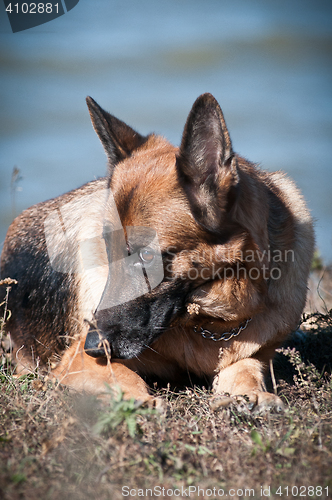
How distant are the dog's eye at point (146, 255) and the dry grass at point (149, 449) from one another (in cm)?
94

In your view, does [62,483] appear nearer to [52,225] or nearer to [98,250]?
[98,250]

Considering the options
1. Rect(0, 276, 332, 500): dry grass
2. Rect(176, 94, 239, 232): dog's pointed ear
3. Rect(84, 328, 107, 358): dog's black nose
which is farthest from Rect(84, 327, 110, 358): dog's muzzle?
Rect(176, 94, 239, 232): dog's pointed ear

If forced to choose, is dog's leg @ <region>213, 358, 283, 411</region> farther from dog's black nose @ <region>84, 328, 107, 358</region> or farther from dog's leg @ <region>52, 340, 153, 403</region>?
dog's black nose @ <region>84, 328, 107, 358</region>

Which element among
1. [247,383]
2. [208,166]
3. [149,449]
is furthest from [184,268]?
[149,449]

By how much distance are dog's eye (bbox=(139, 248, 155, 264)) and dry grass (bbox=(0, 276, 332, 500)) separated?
3.08 feet

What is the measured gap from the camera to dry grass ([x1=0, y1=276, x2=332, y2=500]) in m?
1.87

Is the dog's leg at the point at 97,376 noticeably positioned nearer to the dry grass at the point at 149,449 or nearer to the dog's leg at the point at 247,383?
the dry grass at the point at 149,449

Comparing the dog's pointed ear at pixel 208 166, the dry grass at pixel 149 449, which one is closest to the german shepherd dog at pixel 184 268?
the dog's pointed ear at pixel 208 166

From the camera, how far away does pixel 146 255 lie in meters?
2.79

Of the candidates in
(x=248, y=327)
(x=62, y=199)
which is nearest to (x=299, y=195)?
(x=248, y=327)

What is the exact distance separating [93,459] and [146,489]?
0.32 m

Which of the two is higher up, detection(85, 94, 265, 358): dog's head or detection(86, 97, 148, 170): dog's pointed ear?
detection(86, 97, 148, 170): dog's pointed ear

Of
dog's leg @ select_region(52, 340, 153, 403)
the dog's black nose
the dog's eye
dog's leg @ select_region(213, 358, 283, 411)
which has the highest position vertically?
the dog's eye

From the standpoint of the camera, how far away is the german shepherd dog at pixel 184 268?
9.10ft
